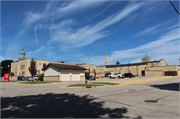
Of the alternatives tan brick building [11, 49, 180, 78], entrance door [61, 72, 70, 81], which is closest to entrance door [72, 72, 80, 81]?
entrance door [61, 72, 70, 81]

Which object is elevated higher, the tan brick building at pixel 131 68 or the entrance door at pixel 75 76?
the tan brick building at pixel 131 68

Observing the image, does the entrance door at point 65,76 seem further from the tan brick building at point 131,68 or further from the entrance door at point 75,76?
the tan brick building at point 131,68

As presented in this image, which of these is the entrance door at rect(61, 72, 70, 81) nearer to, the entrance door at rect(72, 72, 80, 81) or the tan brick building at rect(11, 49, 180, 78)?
the entrance door at rect(72, 72, 80, 81)

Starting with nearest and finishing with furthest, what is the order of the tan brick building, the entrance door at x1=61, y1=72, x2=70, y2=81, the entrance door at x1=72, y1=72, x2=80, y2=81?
the entrance door at x1=61, y1=72, x2=70, y2=81, the entrance door at x1=72, y1=72, x2=80, y2=81, the tan brick building

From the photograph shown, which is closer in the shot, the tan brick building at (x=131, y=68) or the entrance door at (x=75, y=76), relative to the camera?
the entrance door at (x=75, y=76)

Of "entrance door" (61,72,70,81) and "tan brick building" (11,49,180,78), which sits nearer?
"entrance door" (61,72,70,81)

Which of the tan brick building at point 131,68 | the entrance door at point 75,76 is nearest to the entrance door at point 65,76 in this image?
the entrance door at point 75,76

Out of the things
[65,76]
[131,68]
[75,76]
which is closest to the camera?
[65,76]

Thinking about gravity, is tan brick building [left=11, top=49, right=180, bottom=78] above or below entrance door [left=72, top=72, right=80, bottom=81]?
above

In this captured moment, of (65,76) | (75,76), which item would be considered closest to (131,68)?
(75,76)

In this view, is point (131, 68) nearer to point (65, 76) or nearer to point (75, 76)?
point (75, 76)

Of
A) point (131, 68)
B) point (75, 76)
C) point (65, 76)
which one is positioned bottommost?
point (75, 76)

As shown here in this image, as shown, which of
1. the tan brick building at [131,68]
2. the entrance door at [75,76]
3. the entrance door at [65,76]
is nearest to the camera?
the entrance door at [65,76]

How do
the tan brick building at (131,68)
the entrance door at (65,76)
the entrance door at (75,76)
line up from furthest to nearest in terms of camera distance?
the tan brick building at (131,68) → the entrance door at (75,76) → the entrance door at (65,76)
